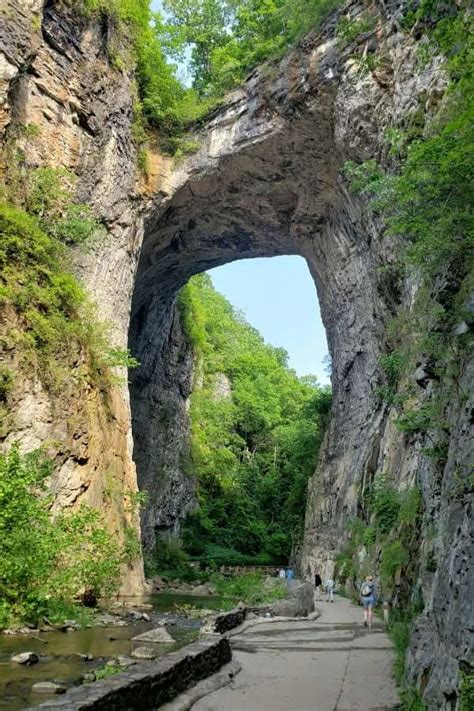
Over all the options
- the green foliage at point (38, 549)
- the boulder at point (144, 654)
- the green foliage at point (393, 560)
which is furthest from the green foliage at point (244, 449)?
the boulder at point (144, 654)

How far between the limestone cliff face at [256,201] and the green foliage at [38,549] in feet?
4.98

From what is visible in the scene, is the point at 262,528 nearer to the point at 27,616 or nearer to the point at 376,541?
the point at 376,541

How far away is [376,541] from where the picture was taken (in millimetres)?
16156

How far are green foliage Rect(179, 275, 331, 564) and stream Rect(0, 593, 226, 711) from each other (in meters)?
19.5

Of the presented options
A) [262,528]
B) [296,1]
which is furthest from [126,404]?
[262,528]

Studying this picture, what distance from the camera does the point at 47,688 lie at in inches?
248

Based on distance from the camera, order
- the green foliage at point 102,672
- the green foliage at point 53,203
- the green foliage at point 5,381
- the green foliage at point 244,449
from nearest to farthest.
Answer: the green foliage at point 102,672, the green foliage at point 5,381, the green foliage at point 53,203, the green foliage at point 244,449

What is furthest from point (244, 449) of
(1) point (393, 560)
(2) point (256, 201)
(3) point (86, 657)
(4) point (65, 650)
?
(3) point (86, 657)

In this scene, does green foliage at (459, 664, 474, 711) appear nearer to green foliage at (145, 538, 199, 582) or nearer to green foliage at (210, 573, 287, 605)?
green foliage at (210, 573, 287, 605)

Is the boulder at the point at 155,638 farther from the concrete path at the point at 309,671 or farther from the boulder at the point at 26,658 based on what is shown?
the boulder at the point at 26,658

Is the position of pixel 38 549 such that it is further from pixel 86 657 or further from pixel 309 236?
pixel 309 236

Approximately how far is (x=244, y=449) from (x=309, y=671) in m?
35.4

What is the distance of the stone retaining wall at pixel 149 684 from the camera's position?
446 centimetres

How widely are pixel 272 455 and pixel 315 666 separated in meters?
35.2
